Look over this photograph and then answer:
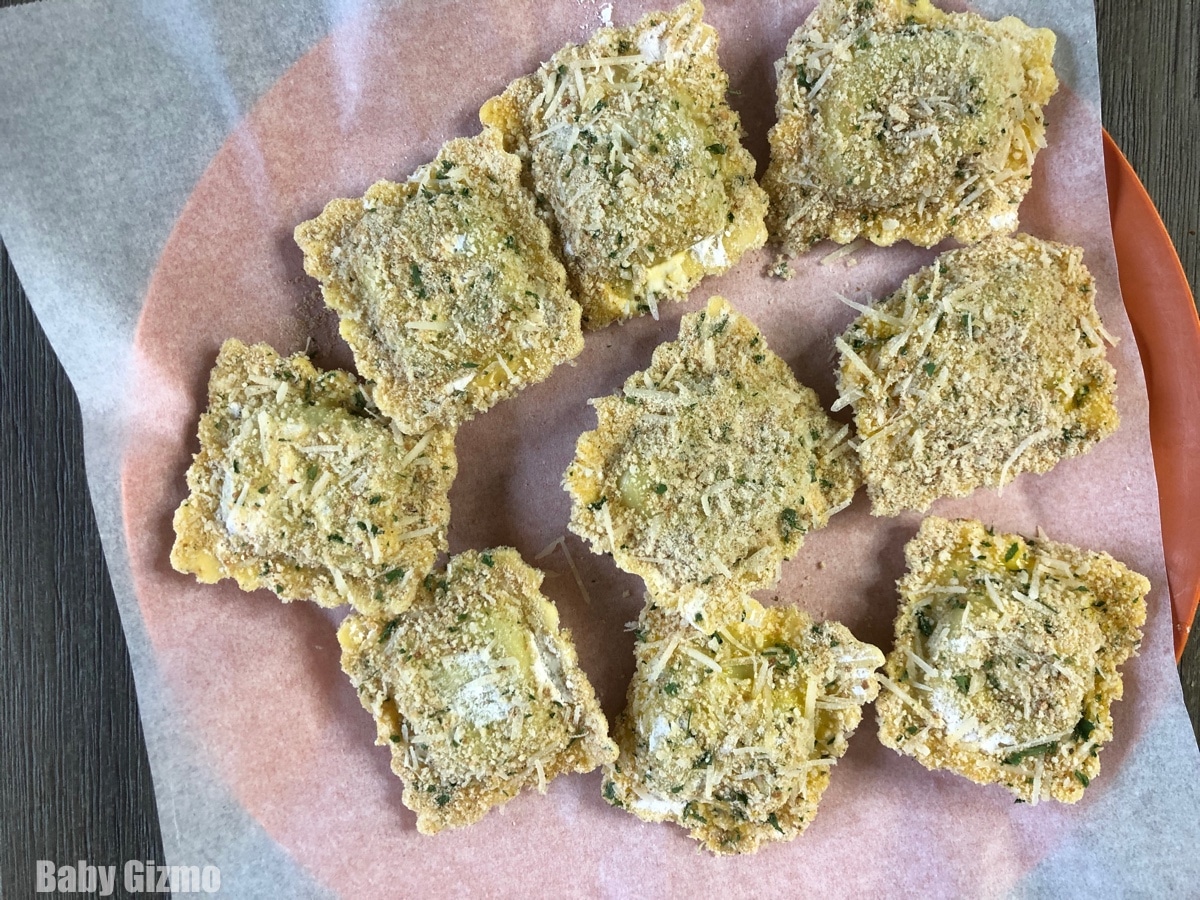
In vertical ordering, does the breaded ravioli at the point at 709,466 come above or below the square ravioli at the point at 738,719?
above

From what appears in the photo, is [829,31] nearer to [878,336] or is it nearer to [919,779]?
[878,336]

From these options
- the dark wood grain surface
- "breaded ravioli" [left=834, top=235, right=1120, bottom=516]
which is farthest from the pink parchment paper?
the dark wood grain surface

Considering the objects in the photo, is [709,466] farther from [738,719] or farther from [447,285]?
[447,285]

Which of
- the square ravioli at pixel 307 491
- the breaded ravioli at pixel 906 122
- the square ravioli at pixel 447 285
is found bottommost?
the square ravioli at pixel 307 491

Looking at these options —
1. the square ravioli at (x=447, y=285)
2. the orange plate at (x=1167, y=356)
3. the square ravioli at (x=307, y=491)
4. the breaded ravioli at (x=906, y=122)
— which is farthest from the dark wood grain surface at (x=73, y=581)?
the square ravioli at (x=447, y=285)

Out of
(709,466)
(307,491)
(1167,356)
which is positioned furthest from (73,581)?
(1167,356)

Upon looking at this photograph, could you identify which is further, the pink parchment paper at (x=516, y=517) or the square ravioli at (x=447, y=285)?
the pink parchment paper at (x=516, y=517)

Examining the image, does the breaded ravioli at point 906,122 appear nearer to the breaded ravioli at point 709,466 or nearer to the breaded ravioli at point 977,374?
the breaded ravioli at point 977,374

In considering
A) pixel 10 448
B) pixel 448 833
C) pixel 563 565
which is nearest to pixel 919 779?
pixel 563 565
